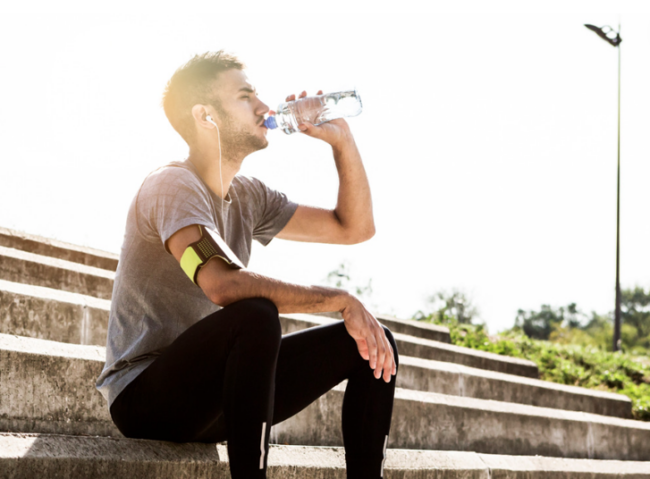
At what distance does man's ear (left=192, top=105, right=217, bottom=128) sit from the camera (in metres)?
2.46

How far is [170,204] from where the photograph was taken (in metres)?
2.03

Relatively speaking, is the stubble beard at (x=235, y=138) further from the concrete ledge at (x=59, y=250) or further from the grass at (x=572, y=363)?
the grass at (x=572, y=363)

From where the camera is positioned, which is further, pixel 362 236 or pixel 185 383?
pixel 362 236

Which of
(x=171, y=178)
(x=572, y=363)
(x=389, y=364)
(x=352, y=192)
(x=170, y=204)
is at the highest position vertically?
(x=352, y=192)

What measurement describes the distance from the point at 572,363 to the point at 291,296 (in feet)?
22.5

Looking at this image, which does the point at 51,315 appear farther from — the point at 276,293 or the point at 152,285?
the point at 276,293

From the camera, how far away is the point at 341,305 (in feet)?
6.96

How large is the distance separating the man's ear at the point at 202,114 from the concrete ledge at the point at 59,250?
9.76 ft

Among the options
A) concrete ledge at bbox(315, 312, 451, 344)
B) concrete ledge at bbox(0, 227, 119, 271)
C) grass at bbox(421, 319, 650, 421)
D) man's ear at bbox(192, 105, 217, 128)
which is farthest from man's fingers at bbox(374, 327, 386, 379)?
grass at bbox(421, 319, 650, 421)

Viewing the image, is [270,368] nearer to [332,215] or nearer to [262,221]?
[262,221]

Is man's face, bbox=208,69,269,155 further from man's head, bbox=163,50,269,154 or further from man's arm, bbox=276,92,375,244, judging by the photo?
man's arm, bbox=276,92,375,244

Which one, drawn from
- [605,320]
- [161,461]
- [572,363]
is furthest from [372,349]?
[605,320]

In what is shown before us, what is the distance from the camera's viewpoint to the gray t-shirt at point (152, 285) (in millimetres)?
2053

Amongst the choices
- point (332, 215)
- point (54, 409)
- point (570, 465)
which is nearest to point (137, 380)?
point (54, 409)
